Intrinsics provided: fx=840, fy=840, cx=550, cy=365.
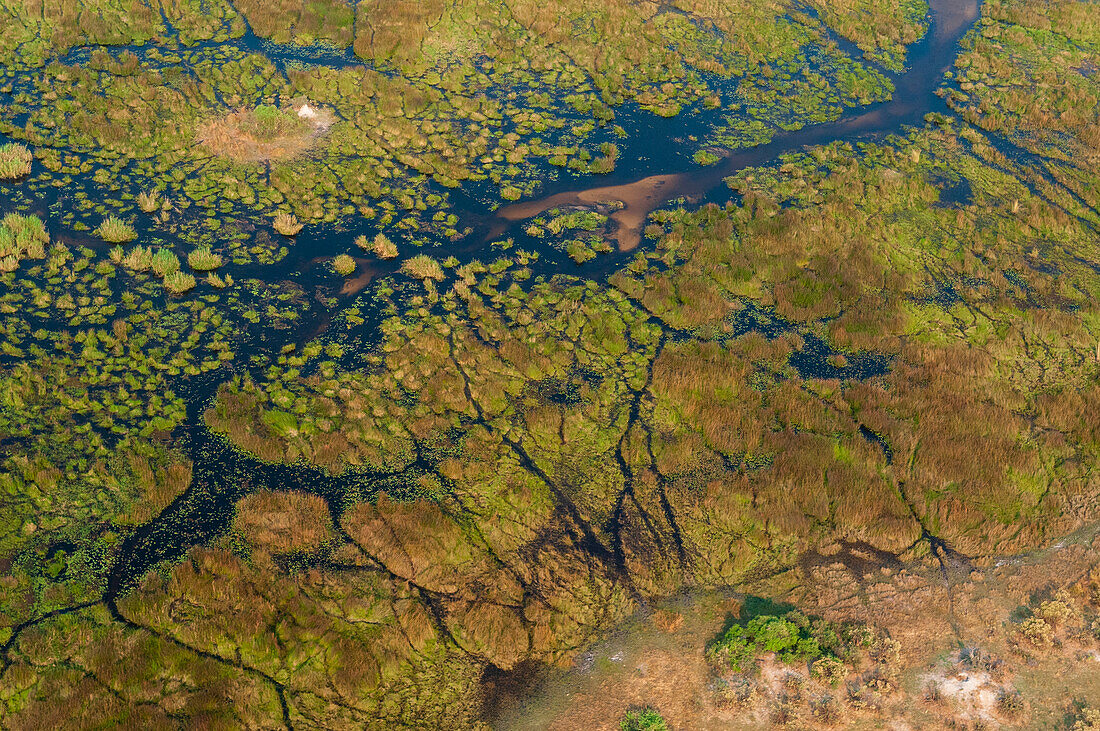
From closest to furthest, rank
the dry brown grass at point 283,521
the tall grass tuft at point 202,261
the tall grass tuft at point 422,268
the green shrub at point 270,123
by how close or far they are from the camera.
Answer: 1. the dry brown grass at point 283,521
2. the tall grass tuft at point 202,261
3. the tall grass tuft at point 422,268
4. the green shrub at point 270,123

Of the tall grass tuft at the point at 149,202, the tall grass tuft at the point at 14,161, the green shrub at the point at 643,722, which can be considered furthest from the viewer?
the tall grass tuft at the point at 14,161

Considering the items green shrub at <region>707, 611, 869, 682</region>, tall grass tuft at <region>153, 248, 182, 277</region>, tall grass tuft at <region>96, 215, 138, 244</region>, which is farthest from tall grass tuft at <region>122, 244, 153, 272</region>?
green shrub at <region>707, 611, 869, 682</region>

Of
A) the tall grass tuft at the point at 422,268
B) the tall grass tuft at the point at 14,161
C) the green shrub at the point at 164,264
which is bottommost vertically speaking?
the green shrub at the point at 164,264

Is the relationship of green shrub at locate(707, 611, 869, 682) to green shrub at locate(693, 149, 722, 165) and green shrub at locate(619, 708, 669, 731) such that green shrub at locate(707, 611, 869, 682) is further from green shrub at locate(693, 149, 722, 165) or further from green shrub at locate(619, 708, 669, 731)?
green shrub at locate(693, 149, 722, 165)

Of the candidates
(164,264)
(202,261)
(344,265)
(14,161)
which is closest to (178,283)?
(164,264)

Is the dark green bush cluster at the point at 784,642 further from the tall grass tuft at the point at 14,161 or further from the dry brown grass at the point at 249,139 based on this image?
the tall grass tuft at the point at 14,161

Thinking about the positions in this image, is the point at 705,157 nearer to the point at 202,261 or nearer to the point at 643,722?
the point at 202,261

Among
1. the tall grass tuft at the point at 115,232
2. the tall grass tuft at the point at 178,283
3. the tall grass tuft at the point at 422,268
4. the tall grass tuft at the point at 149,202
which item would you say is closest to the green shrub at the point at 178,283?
the tall grass tuft at the point at 178,283
